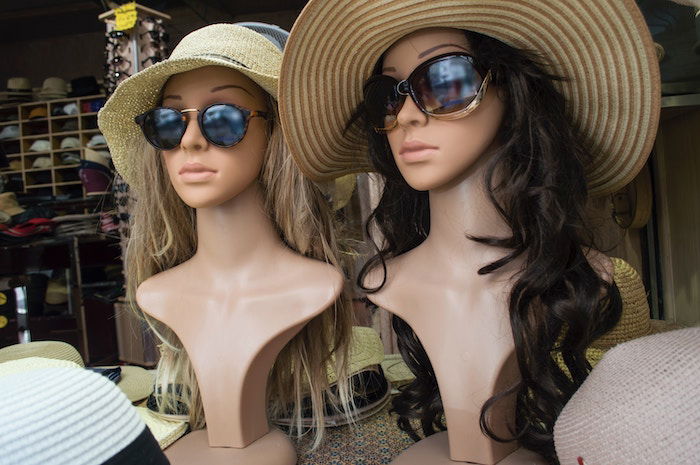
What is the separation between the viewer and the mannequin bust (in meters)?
1.41

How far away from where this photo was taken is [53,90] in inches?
211

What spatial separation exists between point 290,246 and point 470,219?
59 cm

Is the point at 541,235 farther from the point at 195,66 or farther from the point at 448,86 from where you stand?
the point at 195,66

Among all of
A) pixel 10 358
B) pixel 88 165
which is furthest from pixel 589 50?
pixel 88 165

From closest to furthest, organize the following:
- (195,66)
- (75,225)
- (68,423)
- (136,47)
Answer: (68,423) < (195,66) < (136,47) < (75,225)

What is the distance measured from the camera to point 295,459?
57.2 inches

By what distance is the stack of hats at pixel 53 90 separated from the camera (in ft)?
17.6

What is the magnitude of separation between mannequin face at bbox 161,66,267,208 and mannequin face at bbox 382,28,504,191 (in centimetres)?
48

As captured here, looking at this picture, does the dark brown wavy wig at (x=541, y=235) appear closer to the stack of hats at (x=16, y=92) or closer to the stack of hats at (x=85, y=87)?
the stack of hats at (x=85, y=87)

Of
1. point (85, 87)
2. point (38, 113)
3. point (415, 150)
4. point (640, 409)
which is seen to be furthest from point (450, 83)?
point (38, 113)

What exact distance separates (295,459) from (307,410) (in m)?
0.26

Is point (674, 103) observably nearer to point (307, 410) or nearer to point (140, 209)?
point (307, 410)

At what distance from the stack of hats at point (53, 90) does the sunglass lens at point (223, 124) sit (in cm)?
487

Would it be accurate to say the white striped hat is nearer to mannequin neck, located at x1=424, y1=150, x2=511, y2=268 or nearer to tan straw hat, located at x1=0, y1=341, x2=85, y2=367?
mannequin neck, located at x1=424, y1=150, x2=511, y2=268
